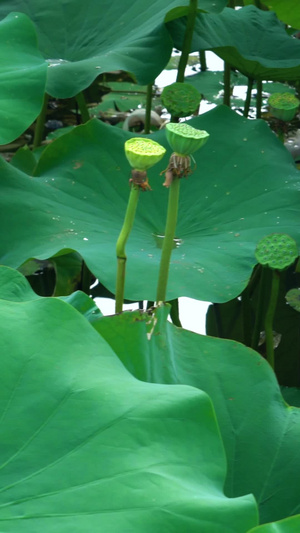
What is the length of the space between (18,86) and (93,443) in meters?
1.00

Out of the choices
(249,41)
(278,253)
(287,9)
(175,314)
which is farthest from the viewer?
(249,41)

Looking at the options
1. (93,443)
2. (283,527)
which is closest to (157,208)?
(93,443)

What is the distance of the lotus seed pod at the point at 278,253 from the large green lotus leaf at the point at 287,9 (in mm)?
890

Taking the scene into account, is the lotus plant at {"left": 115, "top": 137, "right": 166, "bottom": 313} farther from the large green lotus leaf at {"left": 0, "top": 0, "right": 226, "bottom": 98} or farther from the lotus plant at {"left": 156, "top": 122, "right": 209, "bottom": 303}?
the large green lotus leaf at {"left": 0, "top": 0, "right": 226, "bottom": 98}

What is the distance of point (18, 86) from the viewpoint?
1.61 m

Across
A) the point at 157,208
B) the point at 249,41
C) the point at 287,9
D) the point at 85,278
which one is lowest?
the point at 85,278

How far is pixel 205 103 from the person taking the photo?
10.3 feet

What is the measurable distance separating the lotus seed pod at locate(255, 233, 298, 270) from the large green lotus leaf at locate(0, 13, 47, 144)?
56 centimetres

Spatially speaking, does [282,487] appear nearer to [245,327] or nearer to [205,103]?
[245,327]

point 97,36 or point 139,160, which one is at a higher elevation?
point 139,160

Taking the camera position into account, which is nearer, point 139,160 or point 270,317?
point 139,160

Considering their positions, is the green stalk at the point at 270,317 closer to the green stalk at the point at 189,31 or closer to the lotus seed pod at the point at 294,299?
the lotus seed pod at the point at 294,299

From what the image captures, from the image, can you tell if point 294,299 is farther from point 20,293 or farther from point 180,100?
point 20,293

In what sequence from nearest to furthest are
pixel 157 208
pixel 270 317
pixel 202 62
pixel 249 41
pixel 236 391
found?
1. pixel 236 391
2. pixel 270 317
3. pixel 157 208
4. pixel 249 41
5. pixel 202 62
